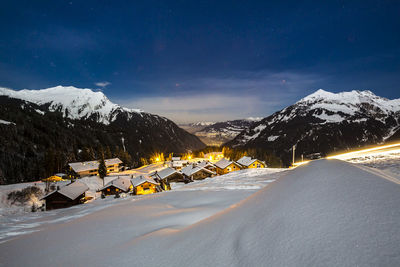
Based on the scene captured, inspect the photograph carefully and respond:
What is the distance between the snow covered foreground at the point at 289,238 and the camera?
204 cm

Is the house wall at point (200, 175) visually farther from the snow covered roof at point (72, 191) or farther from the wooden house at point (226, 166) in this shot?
the snow covered roof at point (72, 191)

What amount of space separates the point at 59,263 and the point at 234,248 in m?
4.24

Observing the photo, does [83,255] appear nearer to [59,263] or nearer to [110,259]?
[59,263]

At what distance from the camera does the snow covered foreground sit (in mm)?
2045

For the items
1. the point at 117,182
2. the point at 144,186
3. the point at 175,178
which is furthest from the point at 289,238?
the point at 175,178

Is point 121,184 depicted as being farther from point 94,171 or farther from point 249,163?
point 249,163

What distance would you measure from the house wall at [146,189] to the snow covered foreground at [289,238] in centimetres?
3392

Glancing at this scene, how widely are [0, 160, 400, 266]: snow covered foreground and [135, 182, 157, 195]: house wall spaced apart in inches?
1335

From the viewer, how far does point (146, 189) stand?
126 ft

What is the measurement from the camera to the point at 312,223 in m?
2.64

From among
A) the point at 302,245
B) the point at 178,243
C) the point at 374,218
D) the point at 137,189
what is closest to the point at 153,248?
the point at 178,243

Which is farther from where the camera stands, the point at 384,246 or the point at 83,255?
the point at 83,255

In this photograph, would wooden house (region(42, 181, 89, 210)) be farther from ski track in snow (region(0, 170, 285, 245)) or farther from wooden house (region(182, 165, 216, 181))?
wooden house (region(182, 165, 216, 181))

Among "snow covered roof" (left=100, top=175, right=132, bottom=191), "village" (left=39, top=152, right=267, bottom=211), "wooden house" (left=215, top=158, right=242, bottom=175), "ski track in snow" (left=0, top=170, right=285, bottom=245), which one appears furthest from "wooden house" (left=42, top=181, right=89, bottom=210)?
"wooden house" (left=215, top=158, right=242, bottom=175)
